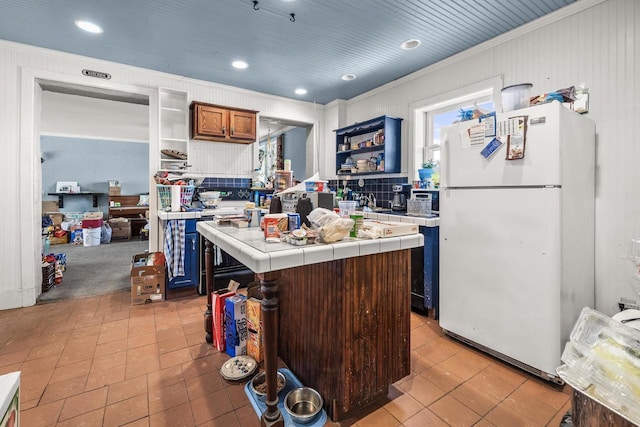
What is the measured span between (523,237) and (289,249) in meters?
1.55

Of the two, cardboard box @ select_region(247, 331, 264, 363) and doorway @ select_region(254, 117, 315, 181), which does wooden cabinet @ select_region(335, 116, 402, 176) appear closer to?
doorway @ select_region(254, 117, 315, 181)

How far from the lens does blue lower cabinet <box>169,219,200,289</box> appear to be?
3.29 metres

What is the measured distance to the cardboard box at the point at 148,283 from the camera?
3.08 m

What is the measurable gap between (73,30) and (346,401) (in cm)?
376

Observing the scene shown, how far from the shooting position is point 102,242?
6.64 metres

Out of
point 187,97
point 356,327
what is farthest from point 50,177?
point 356,327

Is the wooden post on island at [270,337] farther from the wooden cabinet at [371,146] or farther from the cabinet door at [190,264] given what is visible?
the wooden cabinet at [371,146]

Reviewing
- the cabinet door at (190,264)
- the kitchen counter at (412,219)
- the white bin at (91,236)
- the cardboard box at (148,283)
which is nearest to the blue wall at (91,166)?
the white bin at (91,236)

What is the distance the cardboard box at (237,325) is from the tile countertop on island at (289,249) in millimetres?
680

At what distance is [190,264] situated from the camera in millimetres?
3320

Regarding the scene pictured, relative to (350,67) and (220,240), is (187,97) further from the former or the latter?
(220,240)

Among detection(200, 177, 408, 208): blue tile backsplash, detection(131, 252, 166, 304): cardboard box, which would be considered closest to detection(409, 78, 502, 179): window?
detection(200, 177, 408, 208): blue tile backsplash

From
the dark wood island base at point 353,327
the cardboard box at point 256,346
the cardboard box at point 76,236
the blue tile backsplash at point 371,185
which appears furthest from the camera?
the cardboard box at point 76,236

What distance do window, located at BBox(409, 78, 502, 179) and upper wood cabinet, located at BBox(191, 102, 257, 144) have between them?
222 cm
